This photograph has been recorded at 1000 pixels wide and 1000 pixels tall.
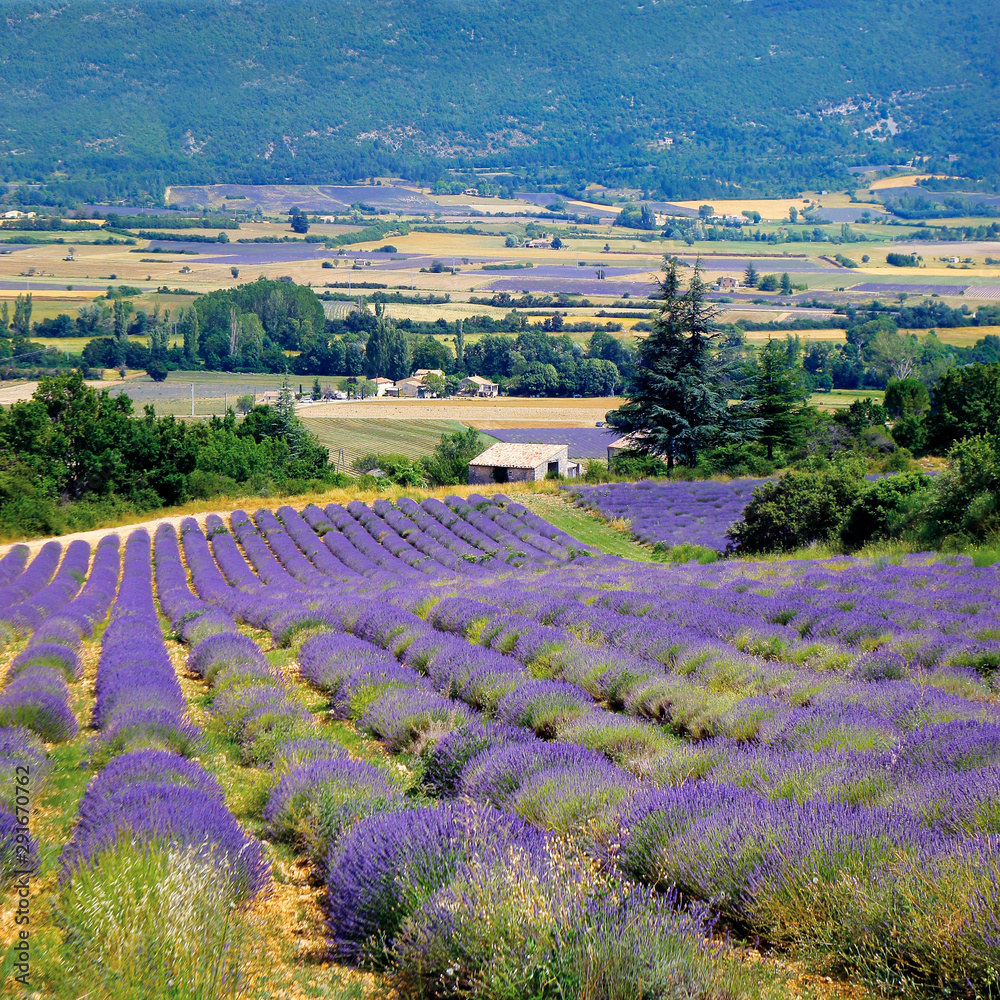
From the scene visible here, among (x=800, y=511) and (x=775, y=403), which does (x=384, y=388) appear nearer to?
(x=775, y=403)

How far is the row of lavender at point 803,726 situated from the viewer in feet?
11.7

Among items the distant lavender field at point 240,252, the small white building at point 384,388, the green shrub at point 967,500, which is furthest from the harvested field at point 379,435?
the distant lavender field at point 240,252

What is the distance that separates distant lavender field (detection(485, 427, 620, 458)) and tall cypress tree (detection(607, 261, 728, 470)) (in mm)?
16644

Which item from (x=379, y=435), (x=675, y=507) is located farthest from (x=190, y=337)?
(x=675, y=507)

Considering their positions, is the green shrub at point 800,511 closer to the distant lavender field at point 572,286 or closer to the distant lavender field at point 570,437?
the distant lavender field at point 570,437

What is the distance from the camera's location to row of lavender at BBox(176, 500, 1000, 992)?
11.7 ft

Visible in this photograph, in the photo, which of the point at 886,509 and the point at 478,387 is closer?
the point at 886,509

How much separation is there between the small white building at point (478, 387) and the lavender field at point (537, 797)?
87674 mm

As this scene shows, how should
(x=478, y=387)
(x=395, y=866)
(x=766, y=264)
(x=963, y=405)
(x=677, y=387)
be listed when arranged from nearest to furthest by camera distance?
(x=395, y=866)
(x=963, y=405)
(x=677, y=387)
(x=478, y=387)
(x=766, y=264)

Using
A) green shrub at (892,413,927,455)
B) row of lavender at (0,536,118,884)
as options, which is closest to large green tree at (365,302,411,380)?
green shrub at (892,413,927,455)

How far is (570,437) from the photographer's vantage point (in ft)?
225

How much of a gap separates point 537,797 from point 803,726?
2.17 m

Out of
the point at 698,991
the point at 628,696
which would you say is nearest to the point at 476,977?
the point at 698,991

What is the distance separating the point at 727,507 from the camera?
3028cm
